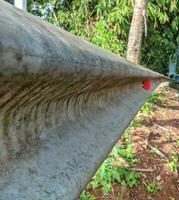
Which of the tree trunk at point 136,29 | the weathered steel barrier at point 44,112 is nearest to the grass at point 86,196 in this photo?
the weathered steel barrier at point 44,112

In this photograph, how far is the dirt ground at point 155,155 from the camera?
3695 millimetres

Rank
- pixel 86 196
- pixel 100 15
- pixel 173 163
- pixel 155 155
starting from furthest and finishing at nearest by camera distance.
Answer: pixel 100 15, pixel 155 155, pixel 173 163, pixel 86 196

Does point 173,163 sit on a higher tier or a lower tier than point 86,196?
lower

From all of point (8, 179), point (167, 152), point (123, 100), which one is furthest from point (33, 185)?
point (167, 152)

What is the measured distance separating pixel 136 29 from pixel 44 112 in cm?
788

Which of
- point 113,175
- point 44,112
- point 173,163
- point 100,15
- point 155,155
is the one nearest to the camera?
point 44,112

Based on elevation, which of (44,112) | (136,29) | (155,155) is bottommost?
(155,155)

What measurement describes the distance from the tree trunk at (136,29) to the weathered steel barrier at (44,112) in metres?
7.29

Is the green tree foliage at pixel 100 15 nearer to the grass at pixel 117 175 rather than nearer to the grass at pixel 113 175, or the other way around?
the grass at pixel 117 175

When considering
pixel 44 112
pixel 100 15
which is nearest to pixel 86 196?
pixel 44 112

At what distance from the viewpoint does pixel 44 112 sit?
3.08 feet

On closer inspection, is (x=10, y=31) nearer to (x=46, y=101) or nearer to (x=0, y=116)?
(x=0, y=116)

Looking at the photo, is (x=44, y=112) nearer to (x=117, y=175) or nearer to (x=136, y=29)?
(x=117, y=175)

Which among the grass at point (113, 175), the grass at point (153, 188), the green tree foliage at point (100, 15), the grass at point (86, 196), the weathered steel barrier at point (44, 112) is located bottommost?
the green tree foliage at point (100, 15)
